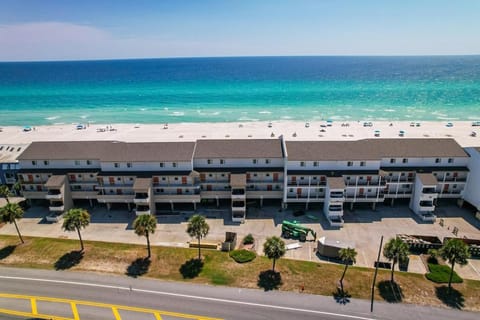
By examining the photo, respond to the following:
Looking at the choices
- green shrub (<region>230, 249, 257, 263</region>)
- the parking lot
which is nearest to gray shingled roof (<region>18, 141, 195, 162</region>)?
the parking lot

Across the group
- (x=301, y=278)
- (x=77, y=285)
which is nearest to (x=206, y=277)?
(x=301, y=278)

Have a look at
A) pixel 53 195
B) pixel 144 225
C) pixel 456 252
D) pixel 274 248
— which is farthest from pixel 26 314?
pixel 456 252

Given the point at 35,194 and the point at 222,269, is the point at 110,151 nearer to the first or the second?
the point at 35,194

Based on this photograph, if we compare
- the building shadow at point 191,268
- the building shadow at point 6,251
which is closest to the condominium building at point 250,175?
the building shadow at point 6,251

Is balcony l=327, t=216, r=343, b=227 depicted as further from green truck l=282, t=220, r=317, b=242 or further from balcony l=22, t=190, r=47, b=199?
balcony l=22, t=190, r=47, b=199

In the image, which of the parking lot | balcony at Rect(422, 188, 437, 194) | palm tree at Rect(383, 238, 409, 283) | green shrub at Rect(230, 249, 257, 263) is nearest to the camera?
palm tree at Rect(383, 238, 409, 283)

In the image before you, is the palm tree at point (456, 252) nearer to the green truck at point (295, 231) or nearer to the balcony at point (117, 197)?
the green truck at point (295, 231)

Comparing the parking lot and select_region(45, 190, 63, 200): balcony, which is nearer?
the parking lot
